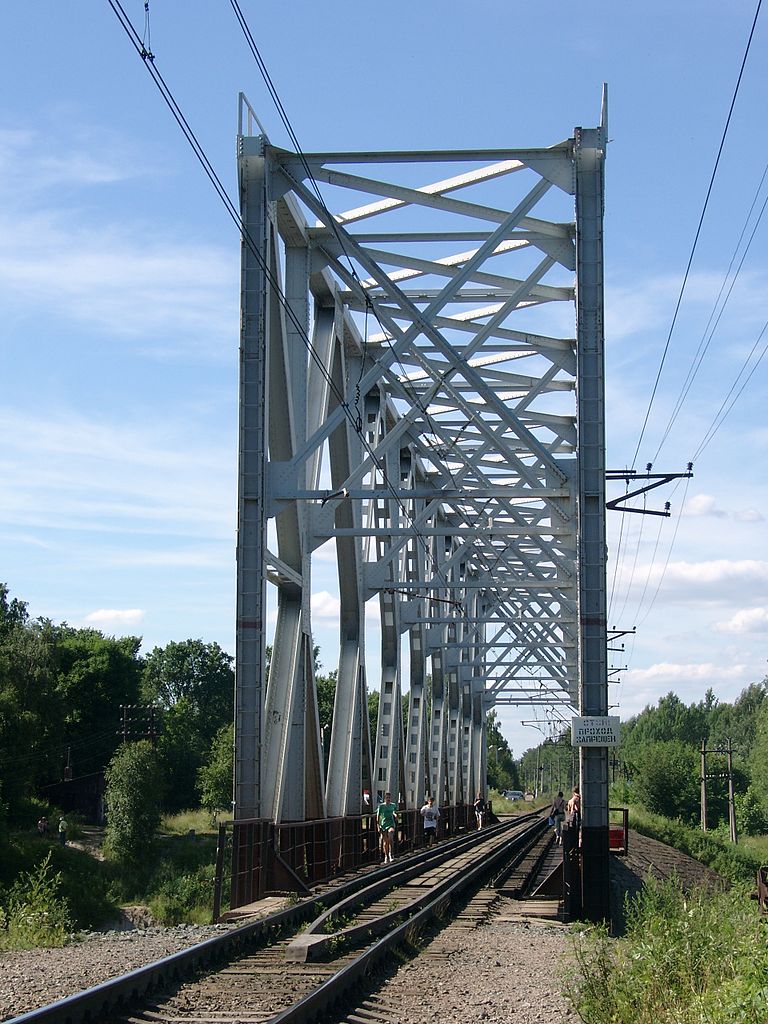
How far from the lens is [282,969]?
34.0 ft

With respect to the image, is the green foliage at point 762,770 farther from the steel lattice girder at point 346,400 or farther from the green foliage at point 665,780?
the steel lattice girder at point 346,400

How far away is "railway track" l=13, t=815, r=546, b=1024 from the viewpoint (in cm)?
833

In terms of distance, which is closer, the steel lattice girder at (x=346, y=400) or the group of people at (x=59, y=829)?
the steel lattice girder at (x=346, y=400)

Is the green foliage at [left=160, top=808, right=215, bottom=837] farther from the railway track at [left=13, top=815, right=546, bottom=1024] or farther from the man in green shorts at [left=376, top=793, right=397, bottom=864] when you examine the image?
the railway track at [left=13, top=815, right=546, bottom=1024]

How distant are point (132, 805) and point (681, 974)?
52014mm

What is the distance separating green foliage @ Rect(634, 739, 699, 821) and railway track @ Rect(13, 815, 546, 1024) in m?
77.8

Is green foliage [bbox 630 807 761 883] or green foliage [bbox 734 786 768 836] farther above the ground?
green foliage [bbox 630 807 761 883]

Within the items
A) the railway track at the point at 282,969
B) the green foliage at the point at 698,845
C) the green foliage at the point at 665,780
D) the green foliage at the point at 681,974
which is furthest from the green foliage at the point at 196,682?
the green foliage at the point at 681,974

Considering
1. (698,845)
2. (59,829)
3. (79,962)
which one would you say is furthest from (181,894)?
(79,962)

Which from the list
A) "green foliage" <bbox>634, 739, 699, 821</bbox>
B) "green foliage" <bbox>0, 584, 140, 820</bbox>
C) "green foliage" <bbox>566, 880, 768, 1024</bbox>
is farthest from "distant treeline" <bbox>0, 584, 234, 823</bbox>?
"green foliage" <bbox>566, 880, 768, 1024</bbox>

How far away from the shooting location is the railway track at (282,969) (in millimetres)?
8328

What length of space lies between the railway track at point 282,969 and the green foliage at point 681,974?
5.19ft

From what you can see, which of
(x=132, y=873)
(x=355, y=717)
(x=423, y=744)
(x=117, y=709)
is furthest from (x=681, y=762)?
(x=355, y=717)

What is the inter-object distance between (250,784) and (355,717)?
7.90m
